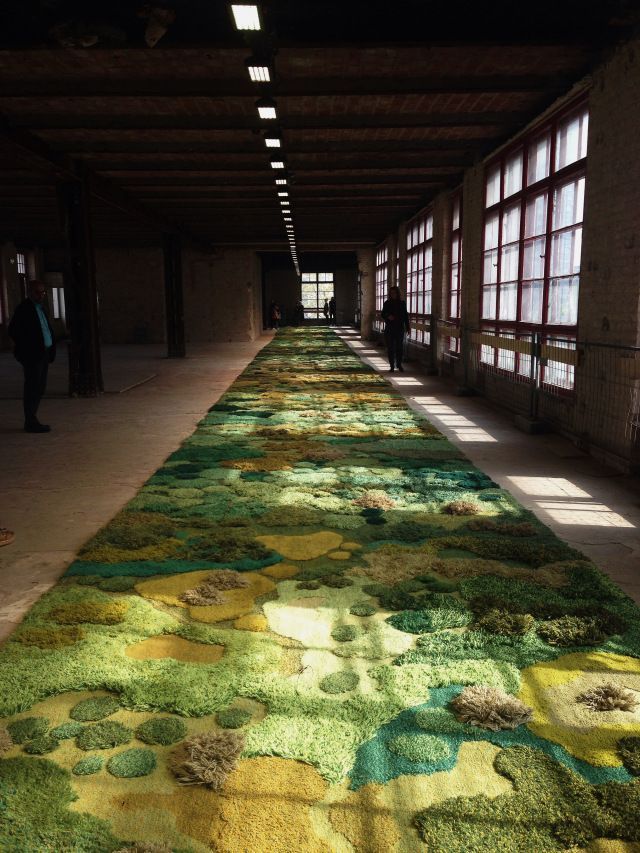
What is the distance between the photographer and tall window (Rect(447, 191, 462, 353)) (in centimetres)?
1357

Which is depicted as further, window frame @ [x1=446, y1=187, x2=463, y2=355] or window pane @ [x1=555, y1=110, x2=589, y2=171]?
window frame @ [x1=446, y1=187, x2=463, y2=355]

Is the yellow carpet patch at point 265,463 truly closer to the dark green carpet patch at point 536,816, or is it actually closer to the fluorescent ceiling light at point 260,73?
the fluorescent ceiling light at point 260,73

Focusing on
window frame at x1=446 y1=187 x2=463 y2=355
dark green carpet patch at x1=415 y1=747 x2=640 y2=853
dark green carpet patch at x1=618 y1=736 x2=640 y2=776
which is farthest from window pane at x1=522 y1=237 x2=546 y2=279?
dark green carpet patch at x1=415 y1=747 x2=640 y2=853

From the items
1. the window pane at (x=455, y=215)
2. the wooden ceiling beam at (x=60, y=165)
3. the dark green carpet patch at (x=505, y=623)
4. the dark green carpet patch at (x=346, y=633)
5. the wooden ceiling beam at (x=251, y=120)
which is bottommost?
the dark green carpet patch at (x=346, y=633)

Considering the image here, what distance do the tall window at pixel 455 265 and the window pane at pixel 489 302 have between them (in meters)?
1.75

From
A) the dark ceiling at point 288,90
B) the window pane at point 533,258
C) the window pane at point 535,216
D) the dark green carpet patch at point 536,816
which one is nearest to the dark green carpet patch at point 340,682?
the dark green carpet patch at point 536,816

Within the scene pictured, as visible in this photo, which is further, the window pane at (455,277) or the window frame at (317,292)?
the window frame at (317,292)

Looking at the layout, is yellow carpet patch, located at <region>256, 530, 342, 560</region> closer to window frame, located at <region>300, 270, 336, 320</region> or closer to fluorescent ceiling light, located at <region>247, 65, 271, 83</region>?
fluorescent ceiling light, located at <region>247, 65, 271, 83</region>

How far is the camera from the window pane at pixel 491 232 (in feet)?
35.6

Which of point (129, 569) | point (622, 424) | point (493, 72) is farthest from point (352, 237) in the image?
point (129, 569)

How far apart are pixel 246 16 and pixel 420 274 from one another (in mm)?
13320

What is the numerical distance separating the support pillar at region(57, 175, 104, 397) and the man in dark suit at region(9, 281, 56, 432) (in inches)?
130

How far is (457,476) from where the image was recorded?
6070 millimetres

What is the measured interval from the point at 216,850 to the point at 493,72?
7.66m
